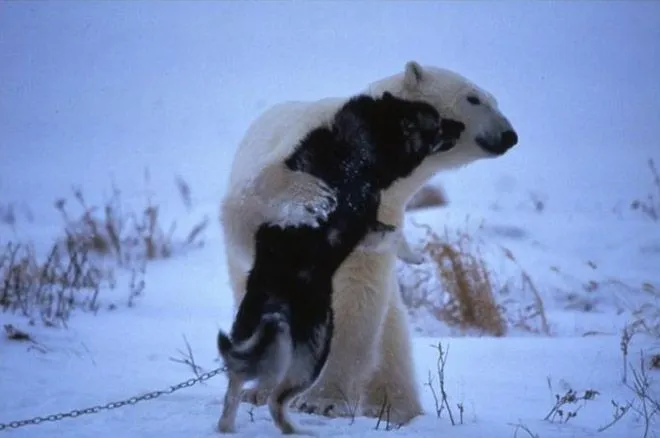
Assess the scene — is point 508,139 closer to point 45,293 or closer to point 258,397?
point 258,397

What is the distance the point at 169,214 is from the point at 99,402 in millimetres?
7931

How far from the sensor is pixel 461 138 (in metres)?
3.49

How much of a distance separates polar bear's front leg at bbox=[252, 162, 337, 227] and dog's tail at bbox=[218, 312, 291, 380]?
0.34m

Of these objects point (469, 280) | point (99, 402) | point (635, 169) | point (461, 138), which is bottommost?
point (635, 169)

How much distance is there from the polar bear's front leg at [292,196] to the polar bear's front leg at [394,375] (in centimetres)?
114

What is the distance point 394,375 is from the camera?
383 cm

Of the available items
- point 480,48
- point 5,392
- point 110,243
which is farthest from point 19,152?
point 480,48

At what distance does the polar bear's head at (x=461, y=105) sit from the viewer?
11.2ft

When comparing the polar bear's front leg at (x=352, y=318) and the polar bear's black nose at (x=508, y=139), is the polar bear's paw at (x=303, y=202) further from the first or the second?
the polar bear's black nose at (x=508, y=139)

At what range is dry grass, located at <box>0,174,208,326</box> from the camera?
477 centimetres

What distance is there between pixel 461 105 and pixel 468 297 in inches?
110

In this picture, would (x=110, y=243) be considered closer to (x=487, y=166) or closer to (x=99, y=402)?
(x=99, y=402)

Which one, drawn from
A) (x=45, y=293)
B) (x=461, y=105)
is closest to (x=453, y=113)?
(x=461, y=105)

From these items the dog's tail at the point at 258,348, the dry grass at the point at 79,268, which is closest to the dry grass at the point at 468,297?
the dry grass at the point at 79,268
